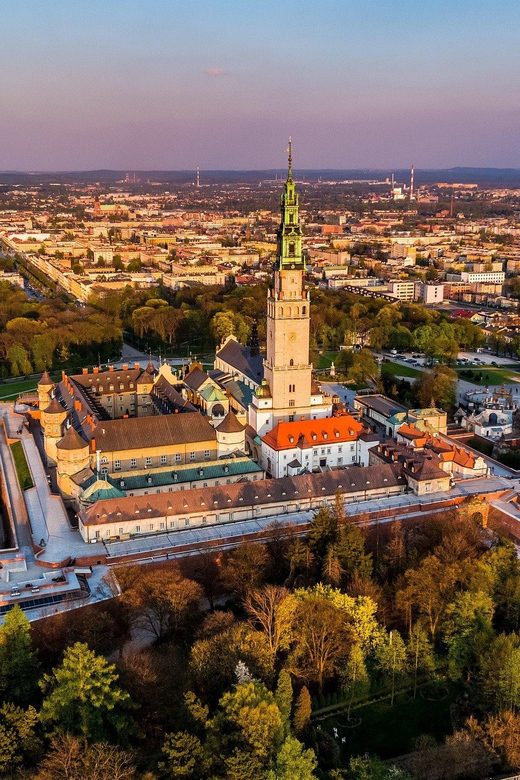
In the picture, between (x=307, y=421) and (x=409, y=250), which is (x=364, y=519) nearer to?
(x=307, y=421)

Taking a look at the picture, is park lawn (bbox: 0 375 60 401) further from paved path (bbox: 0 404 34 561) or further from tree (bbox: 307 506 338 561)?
tree (bbox: 307 506 338 561)

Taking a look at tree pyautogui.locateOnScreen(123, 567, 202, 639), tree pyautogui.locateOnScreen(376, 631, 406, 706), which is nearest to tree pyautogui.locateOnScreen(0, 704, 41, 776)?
tree pyautogui.locateOnScreen(123, 567, 202, 639)

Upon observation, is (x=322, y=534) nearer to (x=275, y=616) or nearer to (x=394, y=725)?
(x=275, y=616)

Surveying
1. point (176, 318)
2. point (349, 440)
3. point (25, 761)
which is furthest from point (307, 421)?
point (176, 318)

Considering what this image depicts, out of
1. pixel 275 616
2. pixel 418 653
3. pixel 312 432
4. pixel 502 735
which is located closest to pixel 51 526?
pixel 275 616

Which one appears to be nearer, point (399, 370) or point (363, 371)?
point (363, 371)

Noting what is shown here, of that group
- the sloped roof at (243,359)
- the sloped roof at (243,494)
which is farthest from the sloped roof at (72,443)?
the sloped roof at (243,359)

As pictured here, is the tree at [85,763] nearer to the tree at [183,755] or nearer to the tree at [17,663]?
the tree at [183,755]
